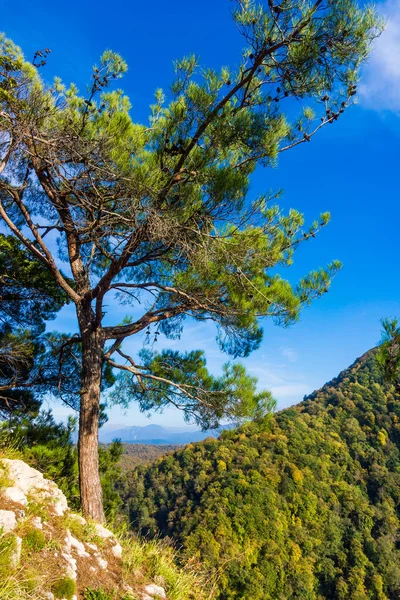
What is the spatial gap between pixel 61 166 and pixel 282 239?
2.64 m

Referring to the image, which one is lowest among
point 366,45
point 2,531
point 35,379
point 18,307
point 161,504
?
point 161,504

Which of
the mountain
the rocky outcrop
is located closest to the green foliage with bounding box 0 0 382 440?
the rocky outcrop

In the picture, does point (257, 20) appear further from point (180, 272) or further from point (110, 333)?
point (110, 333)

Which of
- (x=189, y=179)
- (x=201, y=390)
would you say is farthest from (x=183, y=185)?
(x=201, y=390)

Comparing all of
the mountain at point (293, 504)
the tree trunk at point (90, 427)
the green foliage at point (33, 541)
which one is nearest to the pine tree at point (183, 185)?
the tree trunk at point (90, 427)

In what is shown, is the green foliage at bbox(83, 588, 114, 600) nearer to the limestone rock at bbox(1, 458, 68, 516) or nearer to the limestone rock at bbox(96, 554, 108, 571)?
the limestone rock at bbox(96, 554, 108, 571)

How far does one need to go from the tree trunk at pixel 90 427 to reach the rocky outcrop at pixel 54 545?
0.90 m

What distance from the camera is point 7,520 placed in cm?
221

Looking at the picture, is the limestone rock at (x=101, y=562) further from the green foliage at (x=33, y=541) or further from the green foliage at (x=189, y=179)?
the green foliage at (x=189, y=179)

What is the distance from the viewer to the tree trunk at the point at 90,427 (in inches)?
155

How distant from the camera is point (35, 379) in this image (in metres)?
5.63

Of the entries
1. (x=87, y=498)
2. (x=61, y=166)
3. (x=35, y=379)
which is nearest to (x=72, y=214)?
(x=61, y=166)

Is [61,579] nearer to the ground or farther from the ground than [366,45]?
nearer to the ground

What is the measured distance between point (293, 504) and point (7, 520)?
41916 millimetres
